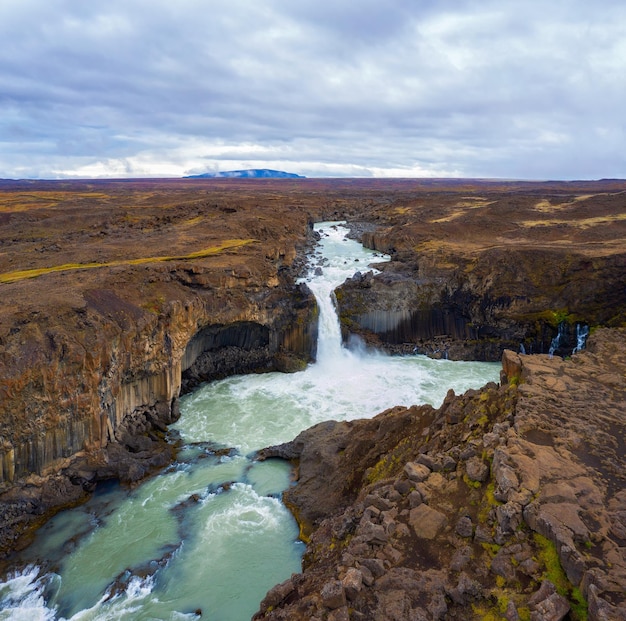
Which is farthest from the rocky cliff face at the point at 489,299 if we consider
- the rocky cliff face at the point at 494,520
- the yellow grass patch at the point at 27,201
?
the yellow grass patch at the point at 27,201

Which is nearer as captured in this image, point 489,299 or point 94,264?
point 94,264

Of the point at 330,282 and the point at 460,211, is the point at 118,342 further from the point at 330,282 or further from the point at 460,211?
the point at 460,211

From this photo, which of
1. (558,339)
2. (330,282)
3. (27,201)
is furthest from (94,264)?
(27,201)

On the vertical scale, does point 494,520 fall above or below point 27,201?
below

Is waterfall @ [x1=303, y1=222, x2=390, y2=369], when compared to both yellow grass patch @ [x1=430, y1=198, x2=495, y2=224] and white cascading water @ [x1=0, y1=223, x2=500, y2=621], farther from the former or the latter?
yellow grass patch @ [x1=430, y1=198, x2=495, y2=224]

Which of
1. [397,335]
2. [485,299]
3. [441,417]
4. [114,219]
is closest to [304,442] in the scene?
[441,417]

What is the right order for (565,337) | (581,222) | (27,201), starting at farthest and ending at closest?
(27,201) → (581,222) → (565,337)
